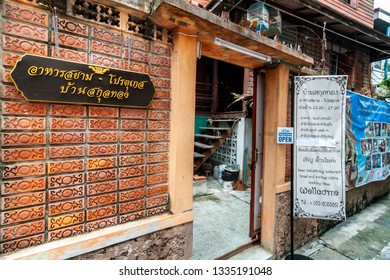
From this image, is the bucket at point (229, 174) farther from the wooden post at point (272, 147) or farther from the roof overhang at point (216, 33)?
the roof overhang at point (216, 33)

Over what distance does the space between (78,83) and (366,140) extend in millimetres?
6133

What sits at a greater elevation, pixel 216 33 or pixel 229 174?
pixel 216 33

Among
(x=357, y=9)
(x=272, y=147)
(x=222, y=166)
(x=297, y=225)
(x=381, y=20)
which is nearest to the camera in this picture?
(x=272, y=147)

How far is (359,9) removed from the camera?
30.5ft

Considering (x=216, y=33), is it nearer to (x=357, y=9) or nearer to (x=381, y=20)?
(x=357, y=9)

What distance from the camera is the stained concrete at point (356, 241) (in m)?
3.66

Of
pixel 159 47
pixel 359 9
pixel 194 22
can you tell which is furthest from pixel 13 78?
pixel 359 9

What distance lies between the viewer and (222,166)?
22.4ft

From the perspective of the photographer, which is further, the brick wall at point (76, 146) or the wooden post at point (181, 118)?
the wooden post at point (181, 118)

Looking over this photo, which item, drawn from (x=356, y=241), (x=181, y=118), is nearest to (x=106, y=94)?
(x=181, y=118)

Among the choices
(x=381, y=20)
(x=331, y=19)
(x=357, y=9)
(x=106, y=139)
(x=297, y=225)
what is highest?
(x=381, y=20)

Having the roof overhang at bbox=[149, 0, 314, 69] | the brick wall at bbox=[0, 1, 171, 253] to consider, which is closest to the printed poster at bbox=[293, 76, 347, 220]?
the roof overhang at bbox=[149, 0, 314, 69]

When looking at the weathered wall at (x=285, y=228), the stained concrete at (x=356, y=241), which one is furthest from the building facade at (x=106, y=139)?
the stained concrete at (x=356, y=241)

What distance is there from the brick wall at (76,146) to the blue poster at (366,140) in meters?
4.22
